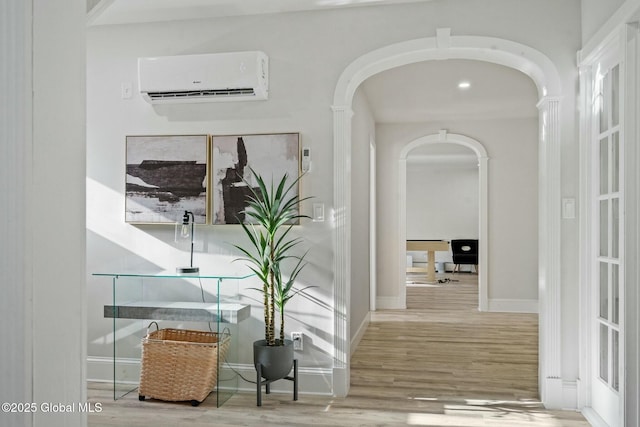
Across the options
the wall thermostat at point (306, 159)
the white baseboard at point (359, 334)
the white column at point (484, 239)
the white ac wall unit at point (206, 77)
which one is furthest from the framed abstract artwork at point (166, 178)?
the white column at point (484, 239)

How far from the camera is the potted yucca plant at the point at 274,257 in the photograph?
11.6 feet

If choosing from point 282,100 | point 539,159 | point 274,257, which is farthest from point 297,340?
point 539,159

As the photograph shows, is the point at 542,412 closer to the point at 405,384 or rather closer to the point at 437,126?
the point at 405,384

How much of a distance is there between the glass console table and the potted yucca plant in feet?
0.62

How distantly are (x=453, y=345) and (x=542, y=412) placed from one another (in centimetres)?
187

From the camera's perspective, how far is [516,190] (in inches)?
287

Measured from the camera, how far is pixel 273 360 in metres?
3.51

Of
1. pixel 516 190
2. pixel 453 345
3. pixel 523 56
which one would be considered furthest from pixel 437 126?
pixel 523 56

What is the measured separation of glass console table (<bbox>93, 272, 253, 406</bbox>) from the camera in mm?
3529

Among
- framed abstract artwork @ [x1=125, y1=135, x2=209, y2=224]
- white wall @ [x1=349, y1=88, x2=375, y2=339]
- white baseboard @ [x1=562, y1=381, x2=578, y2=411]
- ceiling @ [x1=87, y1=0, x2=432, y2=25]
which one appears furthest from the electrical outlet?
ceiling @ [x1=87, y1=0, x2=432, y2=25]

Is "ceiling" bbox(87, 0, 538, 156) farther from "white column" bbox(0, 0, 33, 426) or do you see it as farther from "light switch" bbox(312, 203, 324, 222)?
"light switch" bbox(312, 203, 324, 222)

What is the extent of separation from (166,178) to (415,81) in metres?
2.72

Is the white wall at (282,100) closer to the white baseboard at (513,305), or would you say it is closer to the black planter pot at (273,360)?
the black planter pot at (273,360)

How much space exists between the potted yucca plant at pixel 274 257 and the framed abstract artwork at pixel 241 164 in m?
0.05
